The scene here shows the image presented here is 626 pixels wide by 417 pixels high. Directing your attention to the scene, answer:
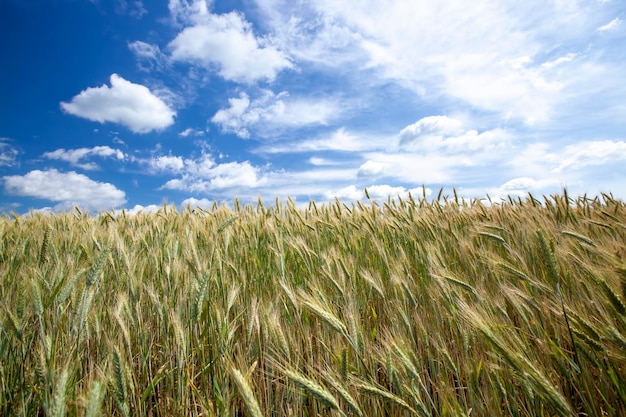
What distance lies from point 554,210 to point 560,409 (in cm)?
363

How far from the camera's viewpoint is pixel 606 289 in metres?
1.17

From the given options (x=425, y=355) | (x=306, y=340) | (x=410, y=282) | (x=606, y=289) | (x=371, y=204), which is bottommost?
(x=425, y=355)

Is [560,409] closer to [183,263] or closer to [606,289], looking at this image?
[606,289]

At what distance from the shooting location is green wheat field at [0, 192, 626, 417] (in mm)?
1142

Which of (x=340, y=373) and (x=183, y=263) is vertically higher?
(x=183, y=263)

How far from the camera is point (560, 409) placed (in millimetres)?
916

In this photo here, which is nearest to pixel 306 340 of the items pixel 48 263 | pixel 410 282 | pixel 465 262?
pixel 410 282

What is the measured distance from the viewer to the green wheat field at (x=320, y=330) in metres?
1.14

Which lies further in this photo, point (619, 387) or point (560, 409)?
point (619, 387)

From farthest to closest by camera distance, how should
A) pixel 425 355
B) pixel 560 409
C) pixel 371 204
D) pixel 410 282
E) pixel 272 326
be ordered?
1. pixel 371 204
2. pixel 410 282
3. pixel 425 355
4. pixel 272 326
5. pixel 560 409

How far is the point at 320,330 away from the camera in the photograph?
1.75 meters

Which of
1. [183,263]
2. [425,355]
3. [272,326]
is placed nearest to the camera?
[272,326]

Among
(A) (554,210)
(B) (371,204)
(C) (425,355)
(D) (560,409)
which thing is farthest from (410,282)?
(A) (554,210)

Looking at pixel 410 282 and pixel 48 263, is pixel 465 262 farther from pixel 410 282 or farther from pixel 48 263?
pixel 48 263
